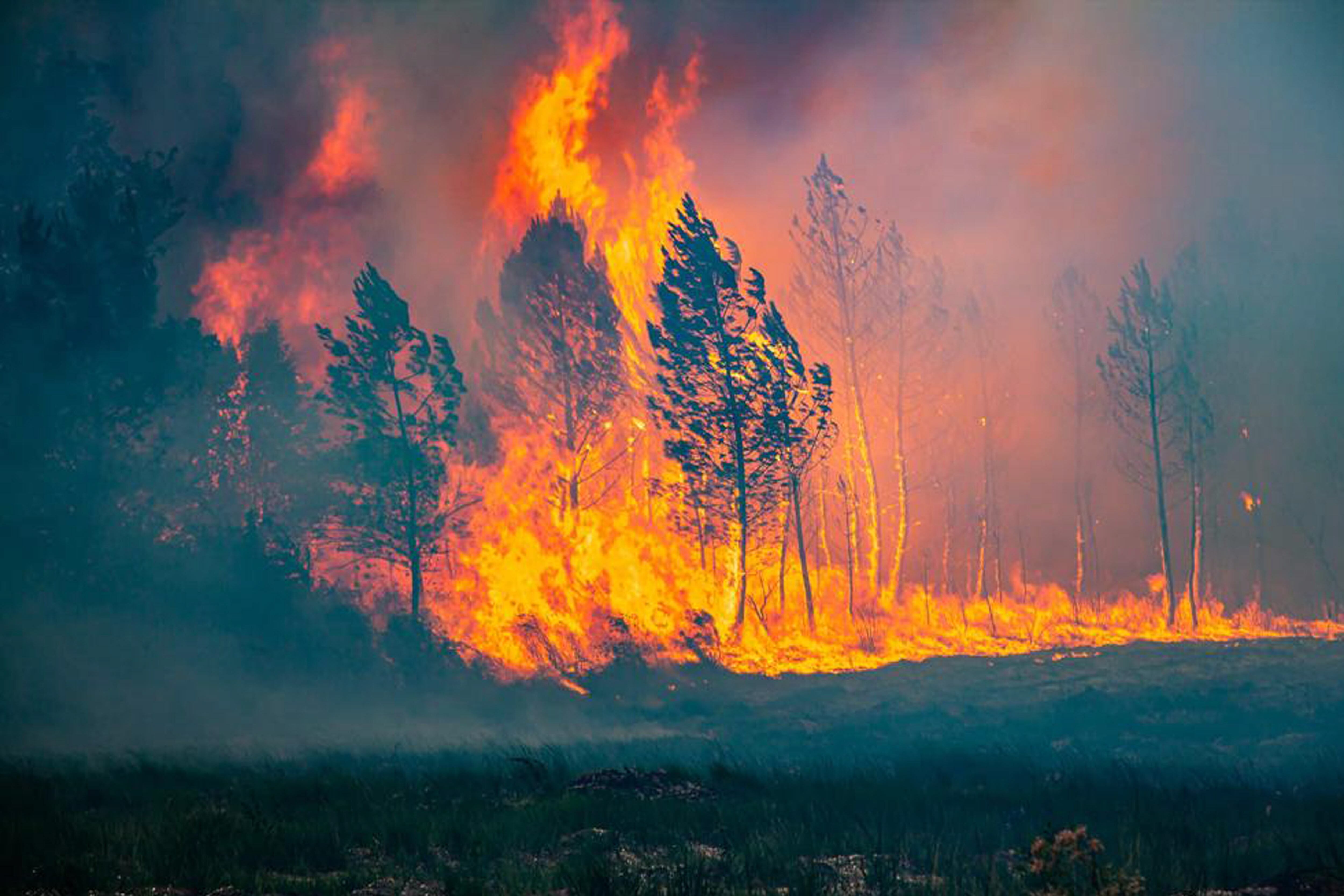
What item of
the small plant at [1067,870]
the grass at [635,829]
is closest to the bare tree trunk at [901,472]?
the grass at [635,829]

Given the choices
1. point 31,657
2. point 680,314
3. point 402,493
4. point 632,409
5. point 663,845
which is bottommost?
point 663,845

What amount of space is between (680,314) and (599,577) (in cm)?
1116

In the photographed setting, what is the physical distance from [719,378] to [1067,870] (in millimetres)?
33474

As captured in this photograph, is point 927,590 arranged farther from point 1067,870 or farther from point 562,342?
point 1067,870

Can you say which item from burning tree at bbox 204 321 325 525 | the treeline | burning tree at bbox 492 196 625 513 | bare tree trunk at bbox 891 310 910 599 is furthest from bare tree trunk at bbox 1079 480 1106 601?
burning tree at bbox 204 321 325 525

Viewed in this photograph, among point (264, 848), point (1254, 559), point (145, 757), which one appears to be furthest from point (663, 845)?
point (1254, 559)

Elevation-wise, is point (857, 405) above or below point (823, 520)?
above

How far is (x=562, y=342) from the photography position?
4262 centimetres

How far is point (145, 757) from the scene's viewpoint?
20.6m

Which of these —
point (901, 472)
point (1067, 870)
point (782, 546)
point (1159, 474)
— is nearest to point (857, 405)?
point (901, 472)

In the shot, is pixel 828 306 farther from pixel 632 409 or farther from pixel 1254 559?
pixel 1254 559

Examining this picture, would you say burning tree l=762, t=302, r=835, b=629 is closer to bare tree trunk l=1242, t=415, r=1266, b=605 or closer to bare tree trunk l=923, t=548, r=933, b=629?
bare tree trunk l=923, t=548, r=933, b=629

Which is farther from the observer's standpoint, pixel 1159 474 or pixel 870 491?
pixel 870 491

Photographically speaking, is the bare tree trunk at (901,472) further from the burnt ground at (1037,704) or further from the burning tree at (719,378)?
the burning tree at (719,378)
